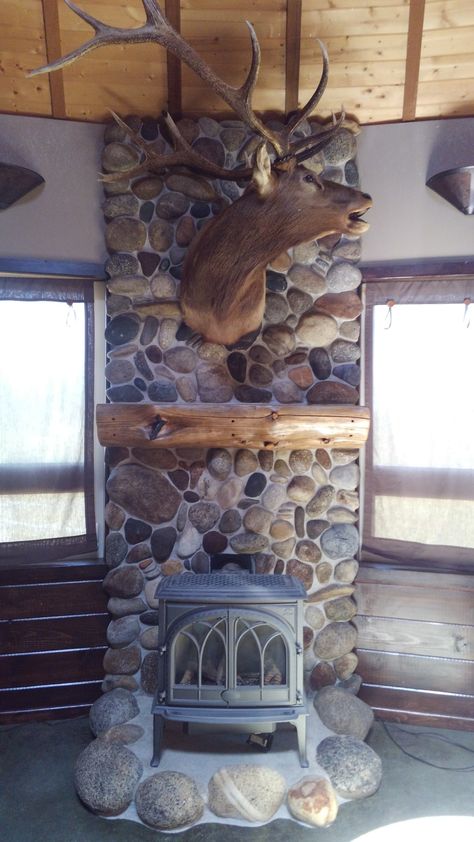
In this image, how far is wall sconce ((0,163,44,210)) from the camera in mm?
3135

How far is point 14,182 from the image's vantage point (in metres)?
3.20

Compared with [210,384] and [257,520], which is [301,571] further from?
[210,384]

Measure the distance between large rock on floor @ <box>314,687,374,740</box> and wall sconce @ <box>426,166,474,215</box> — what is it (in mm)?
2692

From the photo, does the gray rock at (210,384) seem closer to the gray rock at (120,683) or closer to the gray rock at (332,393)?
the gray rock at (332,393)

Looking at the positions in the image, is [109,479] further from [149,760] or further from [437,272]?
[437,272]

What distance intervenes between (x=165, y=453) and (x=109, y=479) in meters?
0.34

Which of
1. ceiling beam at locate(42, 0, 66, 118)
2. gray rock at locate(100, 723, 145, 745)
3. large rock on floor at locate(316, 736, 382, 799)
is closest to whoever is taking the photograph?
large rock on floor at locate(316, 736, 382, 799)

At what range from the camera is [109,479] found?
335 cm

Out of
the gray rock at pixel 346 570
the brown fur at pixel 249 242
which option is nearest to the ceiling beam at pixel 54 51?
the brown fur at pixel 249 242

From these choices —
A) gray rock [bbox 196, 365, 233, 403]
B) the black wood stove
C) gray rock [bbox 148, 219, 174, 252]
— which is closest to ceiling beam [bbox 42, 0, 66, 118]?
gray rock [bbox 148, 219, 174, 252]

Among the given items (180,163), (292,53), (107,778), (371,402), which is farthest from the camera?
(371,402)

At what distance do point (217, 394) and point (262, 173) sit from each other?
46.3 inches

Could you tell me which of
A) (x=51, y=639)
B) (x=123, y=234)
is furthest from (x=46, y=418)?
(x=51, y=639)

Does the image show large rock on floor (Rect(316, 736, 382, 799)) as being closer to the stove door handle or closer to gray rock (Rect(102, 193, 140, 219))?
the stove door handle
